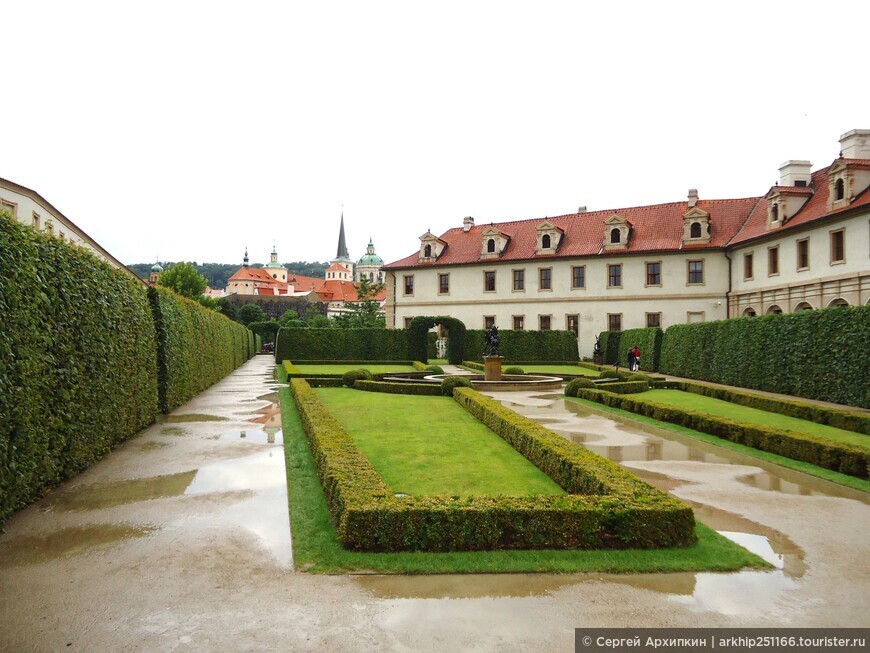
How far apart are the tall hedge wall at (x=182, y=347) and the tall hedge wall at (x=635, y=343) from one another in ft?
69.5

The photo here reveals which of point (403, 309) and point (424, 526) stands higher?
point (403, 309)

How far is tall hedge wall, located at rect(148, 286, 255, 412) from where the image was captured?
1383 cm

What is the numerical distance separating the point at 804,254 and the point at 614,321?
43.0 feet

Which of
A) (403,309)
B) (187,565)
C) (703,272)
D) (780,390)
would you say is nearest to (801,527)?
(187,565)

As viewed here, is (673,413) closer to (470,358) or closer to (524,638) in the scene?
(524,638)

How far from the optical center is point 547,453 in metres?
8.41

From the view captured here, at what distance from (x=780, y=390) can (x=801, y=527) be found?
54.3 ft

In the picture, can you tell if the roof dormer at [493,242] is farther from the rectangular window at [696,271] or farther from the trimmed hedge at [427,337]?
the rectangular window at [696,271]

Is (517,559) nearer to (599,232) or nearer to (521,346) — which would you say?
(521,346)

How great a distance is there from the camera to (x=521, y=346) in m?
38.8

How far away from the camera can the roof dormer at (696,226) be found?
38.4m

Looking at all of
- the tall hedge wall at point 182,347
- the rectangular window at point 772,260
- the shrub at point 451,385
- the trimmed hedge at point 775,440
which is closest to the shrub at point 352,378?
the shrub at point 451,385

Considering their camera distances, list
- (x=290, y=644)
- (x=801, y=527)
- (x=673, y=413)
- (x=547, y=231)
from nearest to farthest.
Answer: (x=290, y=644), (x=801, y=527), (x=673, y=413), (x=547, y=231)

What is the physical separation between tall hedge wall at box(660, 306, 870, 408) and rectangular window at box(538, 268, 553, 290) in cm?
1536
